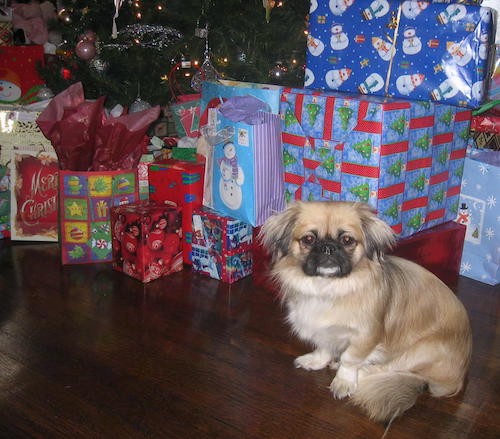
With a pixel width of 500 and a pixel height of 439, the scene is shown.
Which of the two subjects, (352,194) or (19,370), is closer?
(19,370)

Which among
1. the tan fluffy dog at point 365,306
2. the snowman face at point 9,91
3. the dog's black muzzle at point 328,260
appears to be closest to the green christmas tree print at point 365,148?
the tan fluffy dog at point 365,306

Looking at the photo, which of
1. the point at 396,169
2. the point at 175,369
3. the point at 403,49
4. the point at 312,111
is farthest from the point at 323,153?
the point at 175,369

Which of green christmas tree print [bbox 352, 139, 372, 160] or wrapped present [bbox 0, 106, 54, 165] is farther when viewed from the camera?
wrapped present [bbox 0, 106, 54, 165]

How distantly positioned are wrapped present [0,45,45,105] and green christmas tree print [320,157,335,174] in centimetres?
186

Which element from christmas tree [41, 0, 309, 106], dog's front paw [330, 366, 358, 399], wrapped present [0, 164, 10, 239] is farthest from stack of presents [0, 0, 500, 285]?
dog's front paw [330, 366, 358, 399]

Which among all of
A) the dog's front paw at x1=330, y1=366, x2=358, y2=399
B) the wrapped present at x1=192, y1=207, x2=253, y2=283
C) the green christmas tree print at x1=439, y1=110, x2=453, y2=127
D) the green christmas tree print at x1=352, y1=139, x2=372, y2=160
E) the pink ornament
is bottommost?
the dog's front paw at x1=330, y1=366, x2=358, y2=399

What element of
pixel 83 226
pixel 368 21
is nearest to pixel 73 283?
pixel 83 226

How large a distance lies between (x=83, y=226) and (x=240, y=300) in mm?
809

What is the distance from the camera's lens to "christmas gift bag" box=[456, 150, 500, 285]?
7.63 ft

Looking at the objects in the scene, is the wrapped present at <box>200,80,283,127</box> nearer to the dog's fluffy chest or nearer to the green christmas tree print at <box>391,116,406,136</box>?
the green christmas tree print at <box>391,116,406,136</box>

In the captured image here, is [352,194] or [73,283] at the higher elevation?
[352,194]

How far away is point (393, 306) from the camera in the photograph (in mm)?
1593

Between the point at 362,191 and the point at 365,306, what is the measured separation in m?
0.59

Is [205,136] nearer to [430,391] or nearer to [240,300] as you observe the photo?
[240,300]
